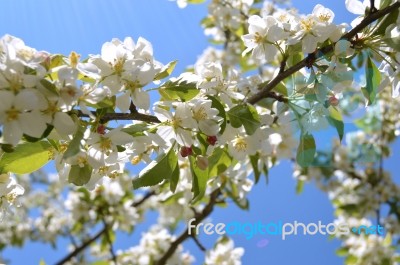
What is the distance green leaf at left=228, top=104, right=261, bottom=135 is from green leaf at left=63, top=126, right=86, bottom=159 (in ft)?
1.59

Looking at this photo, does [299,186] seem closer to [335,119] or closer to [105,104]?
[335,119]

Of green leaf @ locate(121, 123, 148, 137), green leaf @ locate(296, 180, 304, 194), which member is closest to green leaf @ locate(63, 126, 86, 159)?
green leaf @ locate(121, 123, 148, 137)

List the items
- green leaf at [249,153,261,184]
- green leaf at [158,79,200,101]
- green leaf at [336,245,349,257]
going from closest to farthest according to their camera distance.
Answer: green leaf at [158,79,200,101] → green leaf at [249,153,261,184] → green leaf at [336,245,349,257]

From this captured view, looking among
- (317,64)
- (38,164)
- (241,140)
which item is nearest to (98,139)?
(38,164)

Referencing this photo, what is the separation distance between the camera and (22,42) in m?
1.17

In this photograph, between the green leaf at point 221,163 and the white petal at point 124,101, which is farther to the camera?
the green leaf at point 221,163

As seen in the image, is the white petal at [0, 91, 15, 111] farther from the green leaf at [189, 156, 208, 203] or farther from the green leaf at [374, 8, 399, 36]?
the green leaf at [374, 8, 399, 36]

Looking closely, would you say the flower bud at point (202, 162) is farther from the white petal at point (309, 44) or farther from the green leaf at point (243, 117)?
the white petal at point (309, 44)

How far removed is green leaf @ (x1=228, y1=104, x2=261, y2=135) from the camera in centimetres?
151

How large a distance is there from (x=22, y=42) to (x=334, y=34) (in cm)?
94

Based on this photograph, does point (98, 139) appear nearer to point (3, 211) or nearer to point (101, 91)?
point (101, 91)

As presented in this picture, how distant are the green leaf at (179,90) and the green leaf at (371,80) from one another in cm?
59

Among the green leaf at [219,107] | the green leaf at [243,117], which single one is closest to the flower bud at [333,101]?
the green leaf at [243,117]

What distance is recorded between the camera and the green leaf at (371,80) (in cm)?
163
